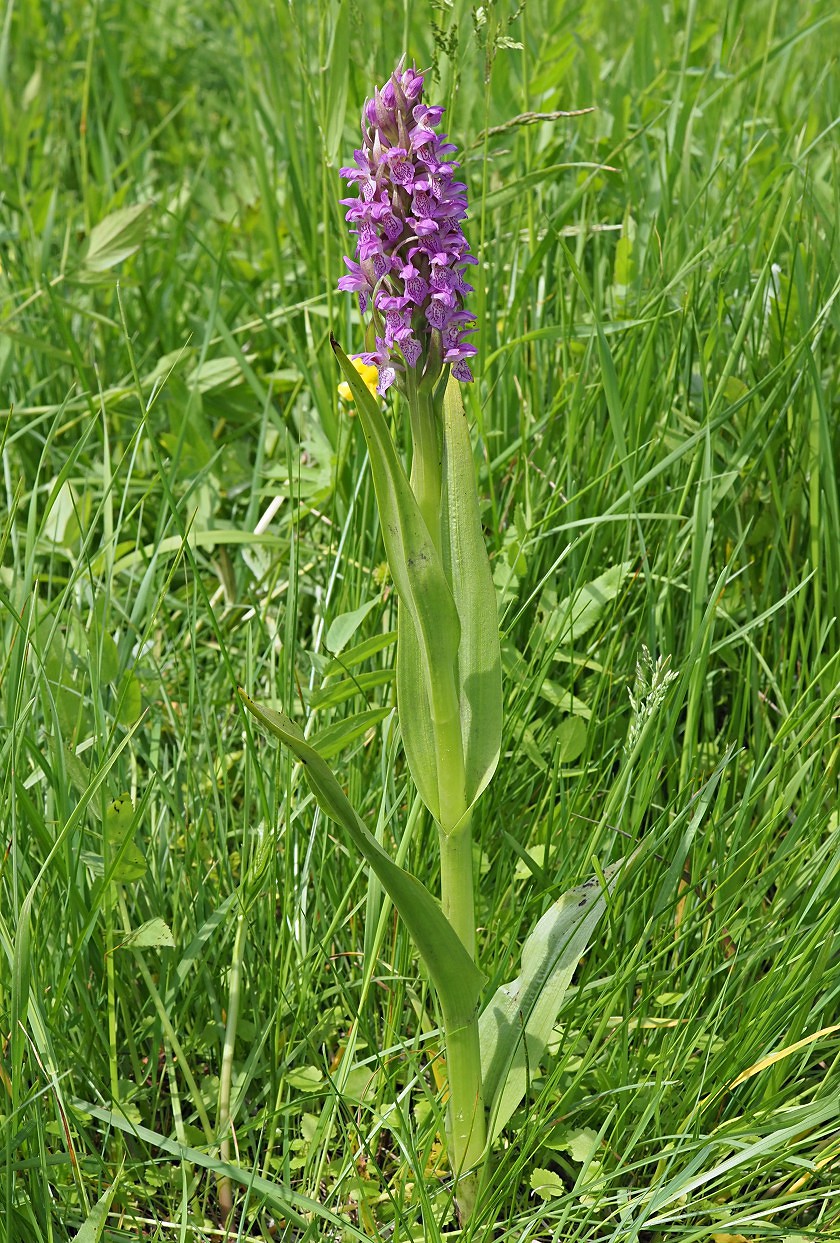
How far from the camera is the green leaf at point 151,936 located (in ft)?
4.99

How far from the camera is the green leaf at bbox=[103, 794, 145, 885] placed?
4.98ft

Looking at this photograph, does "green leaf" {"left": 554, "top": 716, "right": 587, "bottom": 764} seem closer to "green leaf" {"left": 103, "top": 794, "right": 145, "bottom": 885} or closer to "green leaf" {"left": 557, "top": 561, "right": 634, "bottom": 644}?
"green leaf" {"left": 557, "top": 561, "right": 634, "bottom": 644}

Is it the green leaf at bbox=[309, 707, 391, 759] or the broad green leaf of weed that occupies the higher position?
the green leaf at bbox=[309, 707, 391, 759]

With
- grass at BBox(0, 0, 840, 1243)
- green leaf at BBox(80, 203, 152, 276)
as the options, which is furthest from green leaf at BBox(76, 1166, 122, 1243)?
green leaf at BBox(80, 203, 152, 276)

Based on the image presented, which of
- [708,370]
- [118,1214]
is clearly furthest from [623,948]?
[708,370]

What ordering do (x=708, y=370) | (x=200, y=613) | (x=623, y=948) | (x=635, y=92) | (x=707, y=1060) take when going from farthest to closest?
(x=635, y=92) → (x=200, y=613) → (x=708, y=370) → (x=623, y=948) → (x=707, y=1060)

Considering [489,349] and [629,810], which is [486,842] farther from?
[489,349]

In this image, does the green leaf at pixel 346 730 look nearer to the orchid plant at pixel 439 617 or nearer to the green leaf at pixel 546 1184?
the orchid plant at pixel 439 617

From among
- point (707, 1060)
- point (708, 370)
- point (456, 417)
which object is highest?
point (456, 417)

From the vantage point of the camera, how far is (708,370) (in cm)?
210

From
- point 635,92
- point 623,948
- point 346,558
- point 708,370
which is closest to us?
point 623,948

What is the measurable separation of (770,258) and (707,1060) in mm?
1310

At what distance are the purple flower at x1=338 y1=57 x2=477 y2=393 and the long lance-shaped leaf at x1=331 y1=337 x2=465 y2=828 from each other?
3.6 inches

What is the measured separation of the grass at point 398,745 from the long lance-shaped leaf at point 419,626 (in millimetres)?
→ 177
